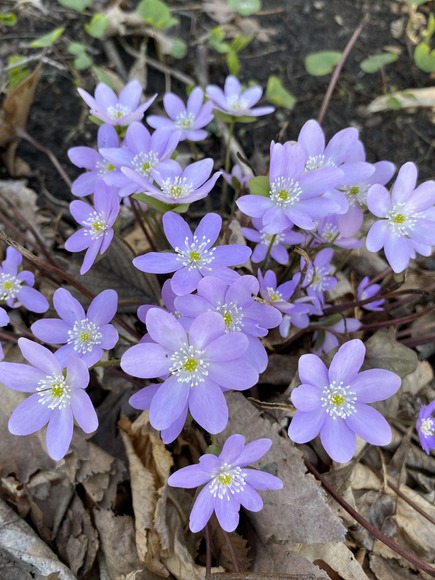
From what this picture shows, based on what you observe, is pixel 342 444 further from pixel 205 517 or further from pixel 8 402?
pixel 8 402

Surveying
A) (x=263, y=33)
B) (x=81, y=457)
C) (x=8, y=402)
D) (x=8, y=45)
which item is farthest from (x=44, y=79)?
(x=81, y=457)

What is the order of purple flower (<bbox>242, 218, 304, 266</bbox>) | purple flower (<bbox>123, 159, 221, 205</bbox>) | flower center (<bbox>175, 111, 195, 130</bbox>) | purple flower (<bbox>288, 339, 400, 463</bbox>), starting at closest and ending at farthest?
purple flower (<bbox>288, 339, 400, 463</bbox>)
purple flower (<bbox>123, 159, 221, 205</bbox>)
purple flower (<bbox>242, 218, 304, 266</bbox>)
flower center (<bbox>175, 111, 195, 130</bbox>)

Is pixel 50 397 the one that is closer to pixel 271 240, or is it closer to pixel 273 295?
pixel 273 295

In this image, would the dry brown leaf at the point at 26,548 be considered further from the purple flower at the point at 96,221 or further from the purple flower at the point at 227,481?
the purple flower at the point at 96,221

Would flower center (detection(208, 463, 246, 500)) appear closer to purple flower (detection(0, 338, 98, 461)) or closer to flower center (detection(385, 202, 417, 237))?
purple flower (detection(0, 338, 98, 461))

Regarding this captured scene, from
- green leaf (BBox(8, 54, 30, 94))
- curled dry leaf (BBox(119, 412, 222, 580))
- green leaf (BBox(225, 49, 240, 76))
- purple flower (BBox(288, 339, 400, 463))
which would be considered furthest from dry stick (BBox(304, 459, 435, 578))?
green leaf (BBox(8, 54, 30, 94))

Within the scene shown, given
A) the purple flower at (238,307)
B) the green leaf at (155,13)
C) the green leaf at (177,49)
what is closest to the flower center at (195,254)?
the purple flower at (238,307)
